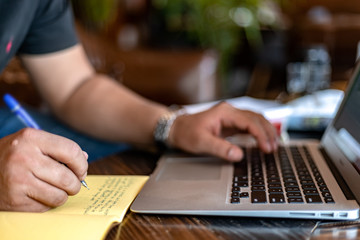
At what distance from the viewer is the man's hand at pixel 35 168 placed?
43cm

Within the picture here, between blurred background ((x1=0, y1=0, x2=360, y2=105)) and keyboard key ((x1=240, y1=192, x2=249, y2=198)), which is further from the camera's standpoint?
blurred background ((x1=0, y1=0, x2=360, y2=105))

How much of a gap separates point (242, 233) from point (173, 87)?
1.10 m

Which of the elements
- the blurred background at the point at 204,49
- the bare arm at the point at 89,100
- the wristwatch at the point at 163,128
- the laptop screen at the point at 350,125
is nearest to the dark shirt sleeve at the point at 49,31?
the bare arm at the point at 89,100

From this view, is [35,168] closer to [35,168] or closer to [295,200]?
[35,168]

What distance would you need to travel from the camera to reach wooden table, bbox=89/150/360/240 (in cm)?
42

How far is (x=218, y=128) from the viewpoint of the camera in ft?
2.26

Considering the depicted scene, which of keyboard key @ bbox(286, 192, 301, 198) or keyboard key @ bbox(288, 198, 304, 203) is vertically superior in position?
keyboard key @ bbox(288, 198, 304, 203)

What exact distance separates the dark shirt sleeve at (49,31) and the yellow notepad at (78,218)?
0.45 metres

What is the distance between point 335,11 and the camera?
4754 mm

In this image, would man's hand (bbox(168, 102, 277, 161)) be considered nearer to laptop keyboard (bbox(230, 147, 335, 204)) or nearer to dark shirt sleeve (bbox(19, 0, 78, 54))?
laptop keyboard (bbox(230, 147, 335, 204))

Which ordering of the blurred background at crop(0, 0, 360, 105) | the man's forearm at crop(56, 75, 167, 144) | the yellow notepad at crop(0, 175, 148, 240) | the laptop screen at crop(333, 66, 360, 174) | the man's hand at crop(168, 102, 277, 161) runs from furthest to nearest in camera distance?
the blurred background at crop(0, 0, 360, 105) → the man's forearm at crop(56, 75, 167, 144) → the man's hand at crop(168, 102, 277, 161) → the laptop screen at crop(333, 66, 360, 174) → the yellow notepad at crop(0, 175, 148, 240)

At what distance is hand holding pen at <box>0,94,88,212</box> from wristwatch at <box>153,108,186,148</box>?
11.8 inches

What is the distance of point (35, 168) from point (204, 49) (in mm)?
1536

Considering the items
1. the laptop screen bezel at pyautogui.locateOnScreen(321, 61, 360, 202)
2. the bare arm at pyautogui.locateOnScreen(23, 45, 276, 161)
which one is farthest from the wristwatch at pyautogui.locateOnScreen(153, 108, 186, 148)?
the laptop screen bezel at pyautogui.locateOnScreen(321, 61, 360, 202)
